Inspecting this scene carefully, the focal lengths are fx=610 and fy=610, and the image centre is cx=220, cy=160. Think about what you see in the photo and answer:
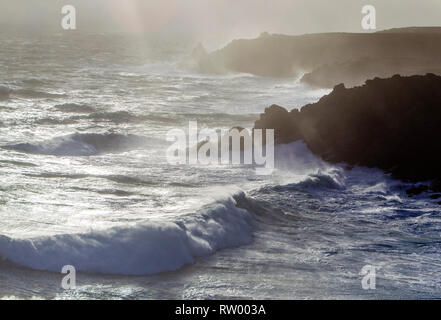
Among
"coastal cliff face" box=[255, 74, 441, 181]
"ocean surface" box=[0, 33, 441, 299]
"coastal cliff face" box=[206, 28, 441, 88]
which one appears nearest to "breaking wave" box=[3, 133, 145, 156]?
"ocean surface" box=[0, 33, 441, 299]

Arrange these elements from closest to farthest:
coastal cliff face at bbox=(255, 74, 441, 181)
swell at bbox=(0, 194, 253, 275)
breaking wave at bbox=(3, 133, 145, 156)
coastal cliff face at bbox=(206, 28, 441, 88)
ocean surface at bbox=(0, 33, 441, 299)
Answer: ocean surface at bbox=(0, 33, 441, 299) → swell at bbox=(0, 194, 253, 275) → coastal cliff face at bbox=(255, 74, 441, 181) → breaking wave at bbox=(3, 133, 145, 156) → coastal cliff face at bbox=(206, 28, 441, 88)

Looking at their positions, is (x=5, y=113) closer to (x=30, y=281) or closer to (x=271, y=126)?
(x=271, y=126)

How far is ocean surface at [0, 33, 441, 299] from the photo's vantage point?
9141mm

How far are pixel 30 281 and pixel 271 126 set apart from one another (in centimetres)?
1313

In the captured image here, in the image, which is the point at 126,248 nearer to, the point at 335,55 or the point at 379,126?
the point at 379,126

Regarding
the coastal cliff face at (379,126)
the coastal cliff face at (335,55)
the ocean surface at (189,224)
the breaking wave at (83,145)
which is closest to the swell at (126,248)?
the ocean surface at (189,224)

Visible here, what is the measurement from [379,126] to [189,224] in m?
9.52

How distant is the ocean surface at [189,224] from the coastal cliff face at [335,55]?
29.0 metres

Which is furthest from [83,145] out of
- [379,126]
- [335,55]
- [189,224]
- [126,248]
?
[335,55]

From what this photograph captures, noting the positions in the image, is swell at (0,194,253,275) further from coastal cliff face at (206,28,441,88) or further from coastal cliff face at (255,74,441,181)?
coastal cliff face at (206,28,441,88)

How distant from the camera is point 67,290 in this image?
28.0 ft

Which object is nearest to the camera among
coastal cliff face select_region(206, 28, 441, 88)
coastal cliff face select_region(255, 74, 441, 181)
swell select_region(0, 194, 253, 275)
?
swell select_region(0, 194, 253, 275)

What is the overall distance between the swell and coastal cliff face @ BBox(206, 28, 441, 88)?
123ft
